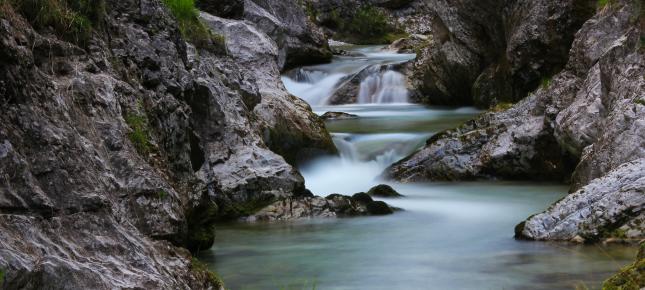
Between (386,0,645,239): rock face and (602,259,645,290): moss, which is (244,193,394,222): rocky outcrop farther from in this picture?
(602,259,645,290): moss

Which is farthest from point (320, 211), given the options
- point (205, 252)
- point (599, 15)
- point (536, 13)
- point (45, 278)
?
point (536, 13)

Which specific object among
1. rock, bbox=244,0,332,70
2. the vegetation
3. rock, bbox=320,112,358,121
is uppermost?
the vegetation

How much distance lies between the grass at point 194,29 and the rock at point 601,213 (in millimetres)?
4907

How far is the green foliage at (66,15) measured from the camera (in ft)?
→ 16.9

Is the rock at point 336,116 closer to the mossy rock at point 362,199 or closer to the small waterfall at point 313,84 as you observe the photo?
the small waterfall at point 313,84

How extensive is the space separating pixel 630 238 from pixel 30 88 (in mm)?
Result: 5044

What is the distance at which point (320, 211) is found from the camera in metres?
9.89

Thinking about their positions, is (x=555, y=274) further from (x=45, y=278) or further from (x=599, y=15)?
(x=599, y=15)

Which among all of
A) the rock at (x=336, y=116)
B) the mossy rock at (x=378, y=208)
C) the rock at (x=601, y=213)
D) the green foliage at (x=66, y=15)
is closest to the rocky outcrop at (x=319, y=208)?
the mossy rock at (x=378, y=208)

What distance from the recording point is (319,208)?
32.6 feet

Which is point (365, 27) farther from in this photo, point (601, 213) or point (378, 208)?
point (601, 213)

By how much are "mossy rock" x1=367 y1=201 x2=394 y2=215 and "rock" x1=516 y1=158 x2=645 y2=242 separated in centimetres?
205

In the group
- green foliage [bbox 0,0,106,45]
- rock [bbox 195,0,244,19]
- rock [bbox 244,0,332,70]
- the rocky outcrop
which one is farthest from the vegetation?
green foliage [bbox 0,0,106,45]

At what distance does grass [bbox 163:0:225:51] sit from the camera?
35.1ft
